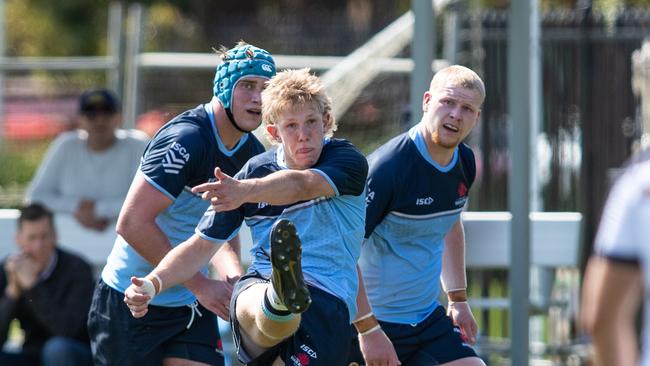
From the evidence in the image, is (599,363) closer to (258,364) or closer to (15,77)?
(258,364)

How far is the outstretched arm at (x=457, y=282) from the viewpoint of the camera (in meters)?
5.96

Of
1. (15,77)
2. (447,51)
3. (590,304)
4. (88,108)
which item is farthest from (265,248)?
(15,77)

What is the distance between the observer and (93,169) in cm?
914

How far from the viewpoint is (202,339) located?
564 cm

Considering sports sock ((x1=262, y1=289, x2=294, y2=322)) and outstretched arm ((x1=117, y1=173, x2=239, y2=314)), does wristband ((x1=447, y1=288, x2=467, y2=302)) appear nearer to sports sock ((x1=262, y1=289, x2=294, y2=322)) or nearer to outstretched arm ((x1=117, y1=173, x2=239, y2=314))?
outstretched arm ((x1=117, y1=173, x2=239, y2=314))

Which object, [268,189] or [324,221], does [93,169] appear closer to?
[324,221]

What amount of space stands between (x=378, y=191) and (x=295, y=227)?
3.30 ft

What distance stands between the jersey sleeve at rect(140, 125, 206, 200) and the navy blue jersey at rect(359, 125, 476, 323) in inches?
29.8

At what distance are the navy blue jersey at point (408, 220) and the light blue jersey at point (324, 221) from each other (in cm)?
63

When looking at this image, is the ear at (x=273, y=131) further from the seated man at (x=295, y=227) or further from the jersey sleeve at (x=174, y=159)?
the jersey sleeve at (x=174, y=159)

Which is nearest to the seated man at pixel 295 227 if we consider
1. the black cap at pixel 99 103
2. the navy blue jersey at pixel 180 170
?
the navy blue jersey at pixel 180 170

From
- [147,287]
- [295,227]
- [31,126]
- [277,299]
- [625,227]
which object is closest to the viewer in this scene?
[625,227]

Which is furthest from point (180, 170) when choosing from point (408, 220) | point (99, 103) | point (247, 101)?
point (99, 103)

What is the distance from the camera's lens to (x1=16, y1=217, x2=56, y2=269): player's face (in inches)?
314
